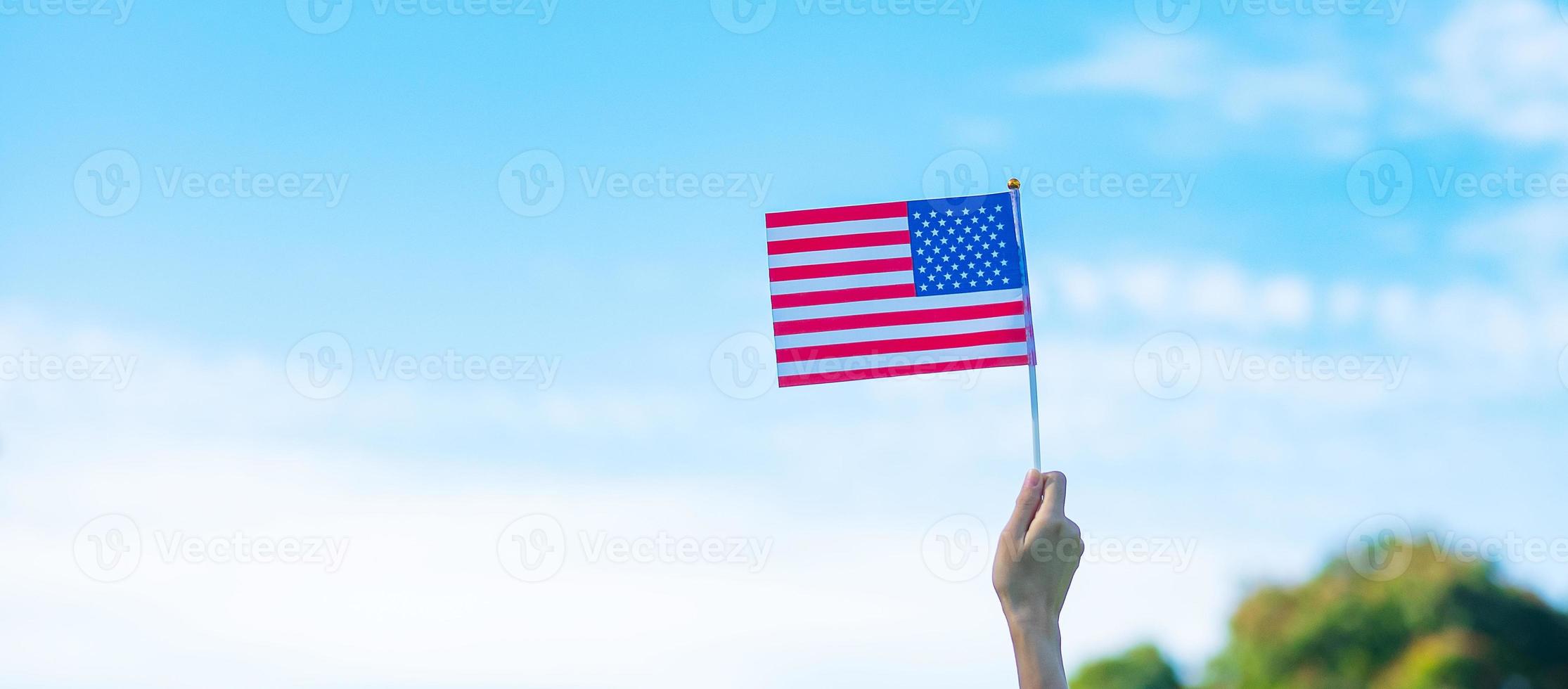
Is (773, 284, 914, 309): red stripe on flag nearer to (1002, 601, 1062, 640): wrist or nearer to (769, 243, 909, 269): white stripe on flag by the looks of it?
(769, 243, 909, 269): white stripe on flag

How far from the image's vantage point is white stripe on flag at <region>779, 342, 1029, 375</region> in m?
10.4

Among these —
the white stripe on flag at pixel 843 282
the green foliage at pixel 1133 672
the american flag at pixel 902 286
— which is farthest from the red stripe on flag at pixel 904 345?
the green foliage at pixel 1133 672

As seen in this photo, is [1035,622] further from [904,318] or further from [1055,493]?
[904,318]

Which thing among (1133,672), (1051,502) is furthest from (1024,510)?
(1133,672)

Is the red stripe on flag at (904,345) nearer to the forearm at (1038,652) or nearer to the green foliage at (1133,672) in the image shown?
the forearm at (1038,652)

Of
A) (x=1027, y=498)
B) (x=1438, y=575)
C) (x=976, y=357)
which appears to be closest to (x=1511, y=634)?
(x=1438, y=575)

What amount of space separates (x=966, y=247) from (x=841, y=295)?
97 centimetres

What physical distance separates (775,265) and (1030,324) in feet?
6.17

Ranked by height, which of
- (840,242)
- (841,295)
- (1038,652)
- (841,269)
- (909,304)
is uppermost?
(840,242)

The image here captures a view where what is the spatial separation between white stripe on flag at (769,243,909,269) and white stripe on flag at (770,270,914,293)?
117mm

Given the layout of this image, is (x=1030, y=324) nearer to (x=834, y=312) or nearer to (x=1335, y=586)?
(x=834, y=312)

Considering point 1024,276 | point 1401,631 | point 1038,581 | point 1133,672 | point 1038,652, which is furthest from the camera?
point 1133,672

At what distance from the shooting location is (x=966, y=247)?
34.5ft

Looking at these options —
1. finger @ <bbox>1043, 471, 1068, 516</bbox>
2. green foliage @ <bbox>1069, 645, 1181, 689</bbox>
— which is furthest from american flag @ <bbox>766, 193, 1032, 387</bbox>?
green foliage @ <bbox>1069, 645, 1181, 689</bbox>
